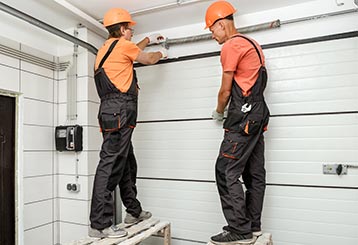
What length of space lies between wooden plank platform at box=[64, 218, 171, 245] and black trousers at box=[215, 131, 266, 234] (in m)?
0.66

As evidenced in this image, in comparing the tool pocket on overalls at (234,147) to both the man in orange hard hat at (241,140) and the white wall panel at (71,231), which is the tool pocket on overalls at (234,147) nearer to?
the man in orange hard hat at (241,140)

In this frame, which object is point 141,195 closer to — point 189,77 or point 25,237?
point 25,237

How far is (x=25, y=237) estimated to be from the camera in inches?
109

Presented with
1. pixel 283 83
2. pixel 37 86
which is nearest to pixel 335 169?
pixel 283 83

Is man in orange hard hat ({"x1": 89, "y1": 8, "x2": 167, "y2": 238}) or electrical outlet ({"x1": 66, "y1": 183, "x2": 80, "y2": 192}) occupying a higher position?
man in orange hard hat ({"x1": 89, "y1": 8, "x2": 167, "y2": 238})

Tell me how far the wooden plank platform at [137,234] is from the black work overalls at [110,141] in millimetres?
107

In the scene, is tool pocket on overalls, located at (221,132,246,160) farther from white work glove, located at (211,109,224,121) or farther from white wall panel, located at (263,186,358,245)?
white wall panel, located at (263,186,358,245)

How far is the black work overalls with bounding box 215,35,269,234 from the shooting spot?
2053 mm

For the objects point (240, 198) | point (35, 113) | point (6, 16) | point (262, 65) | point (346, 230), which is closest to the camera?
point (240, 198)

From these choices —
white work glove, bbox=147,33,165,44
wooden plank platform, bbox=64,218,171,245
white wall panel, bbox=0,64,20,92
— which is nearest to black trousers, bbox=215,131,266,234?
wooden plank platform, bbox=64,218,171,245

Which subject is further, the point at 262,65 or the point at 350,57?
the point at 350,57

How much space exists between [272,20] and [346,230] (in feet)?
6.45

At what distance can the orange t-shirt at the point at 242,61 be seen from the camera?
210cm

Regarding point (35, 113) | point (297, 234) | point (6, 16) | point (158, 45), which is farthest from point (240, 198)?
point (6, 16)
